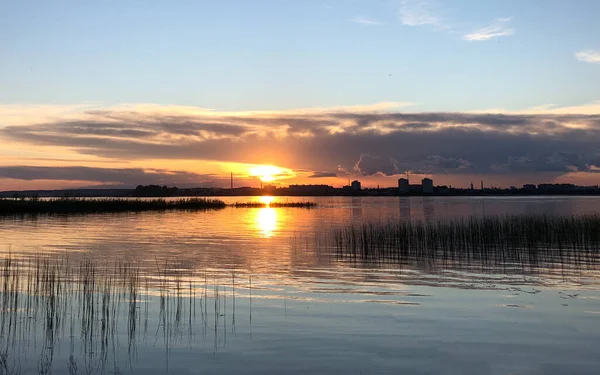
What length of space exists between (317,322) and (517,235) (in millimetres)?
19856

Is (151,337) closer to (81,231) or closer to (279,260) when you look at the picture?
(279,260)

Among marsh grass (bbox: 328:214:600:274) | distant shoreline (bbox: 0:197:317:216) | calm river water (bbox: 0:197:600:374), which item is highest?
distant shoreline (bbox: 0:197:317:216)

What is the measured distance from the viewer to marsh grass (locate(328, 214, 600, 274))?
2319 centimetres

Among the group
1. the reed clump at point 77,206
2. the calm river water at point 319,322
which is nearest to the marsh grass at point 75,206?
the reed clump at point 77,206

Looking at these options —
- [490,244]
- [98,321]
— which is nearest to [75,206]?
[490,244]

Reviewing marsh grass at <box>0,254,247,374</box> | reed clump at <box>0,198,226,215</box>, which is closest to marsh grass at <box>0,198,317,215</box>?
reed clump at <box>0,198,226,215</box>

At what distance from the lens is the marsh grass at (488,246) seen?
23.2 metres

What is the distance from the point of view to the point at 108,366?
9422 millimetres

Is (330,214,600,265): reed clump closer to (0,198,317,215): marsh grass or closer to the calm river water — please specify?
the calm river water

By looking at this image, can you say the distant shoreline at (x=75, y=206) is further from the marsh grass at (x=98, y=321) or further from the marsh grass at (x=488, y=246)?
the marsh grass at (x=98, y=321)

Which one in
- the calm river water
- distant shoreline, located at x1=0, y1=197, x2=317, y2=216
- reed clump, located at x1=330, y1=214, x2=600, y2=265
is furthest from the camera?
distant shoreline, located at x1=0, y1=197, x2=317, y2=216

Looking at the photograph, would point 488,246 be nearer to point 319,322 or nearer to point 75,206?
point 319,322

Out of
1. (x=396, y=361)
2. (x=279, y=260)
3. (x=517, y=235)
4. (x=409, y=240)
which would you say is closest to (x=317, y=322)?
(x=396, y=361)

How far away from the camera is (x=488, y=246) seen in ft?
89.1
